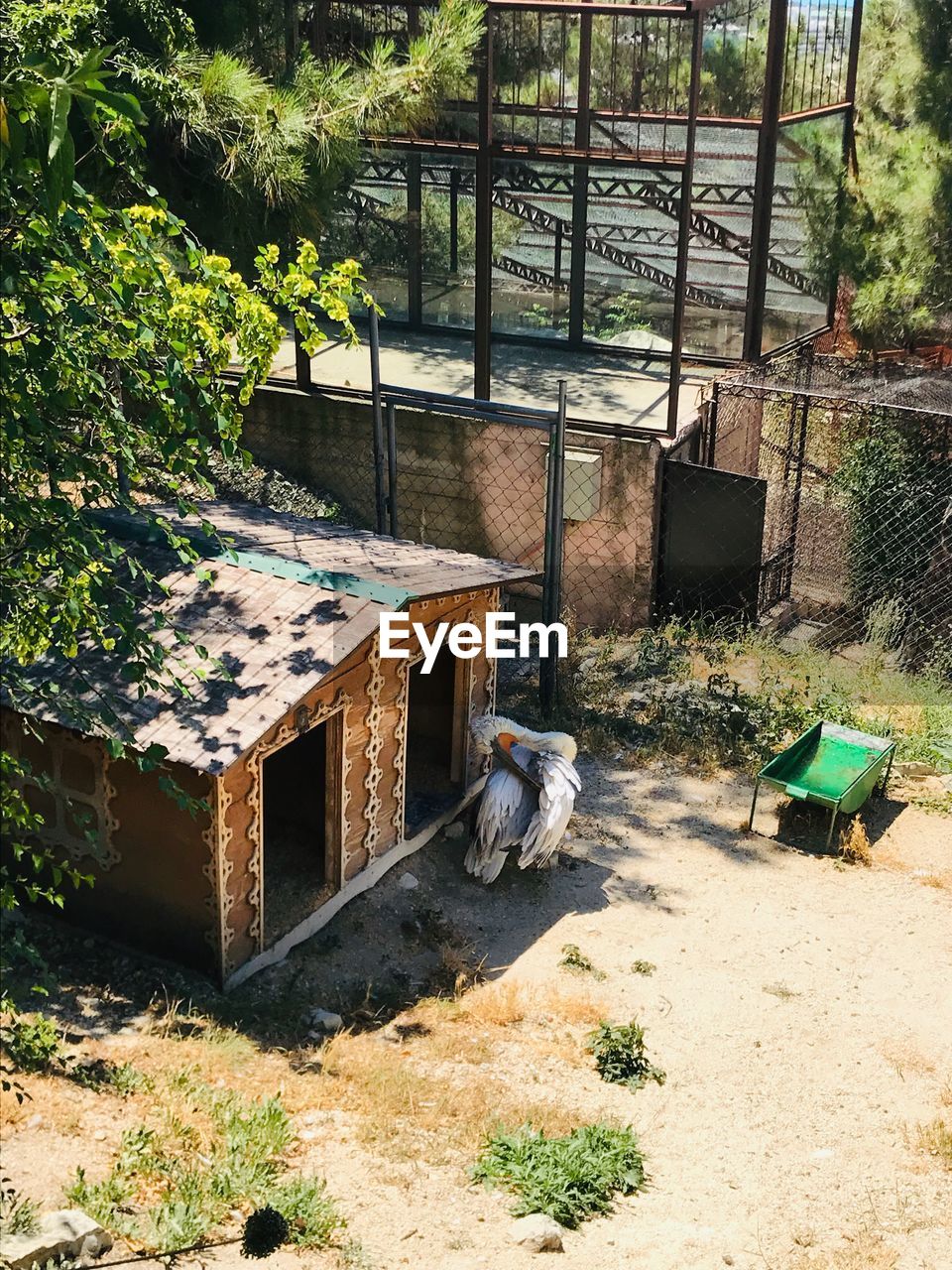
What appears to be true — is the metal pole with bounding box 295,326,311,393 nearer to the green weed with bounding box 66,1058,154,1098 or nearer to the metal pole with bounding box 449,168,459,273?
the metal pole with bounding box 449,168,459,273

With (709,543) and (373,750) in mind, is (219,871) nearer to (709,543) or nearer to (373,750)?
(373,750)

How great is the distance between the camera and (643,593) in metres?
12.7

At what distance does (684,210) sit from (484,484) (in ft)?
9.93

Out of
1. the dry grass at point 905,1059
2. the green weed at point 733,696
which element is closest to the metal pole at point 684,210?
the green weed at point 733,696

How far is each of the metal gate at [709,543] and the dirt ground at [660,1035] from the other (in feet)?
8.43

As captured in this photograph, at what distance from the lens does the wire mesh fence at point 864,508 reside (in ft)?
40.8

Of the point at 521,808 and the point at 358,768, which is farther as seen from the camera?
the point at 521,808

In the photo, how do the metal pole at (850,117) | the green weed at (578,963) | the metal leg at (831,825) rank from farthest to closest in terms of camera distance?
the metal pole at (850,117) < the metal leg at (831,825) < the green weed at (578,963)

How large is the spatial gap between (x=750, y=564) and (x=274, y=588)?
556 centimetres

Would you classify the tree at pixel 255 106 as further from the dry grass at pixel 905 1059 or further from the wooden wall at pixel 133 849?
the dry grass at pixel 905 1059

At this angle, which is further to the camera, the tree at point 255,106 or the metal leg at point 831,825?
the tree at point 255,106

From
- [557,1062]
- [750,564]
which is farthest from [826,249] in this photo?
[557,1062]

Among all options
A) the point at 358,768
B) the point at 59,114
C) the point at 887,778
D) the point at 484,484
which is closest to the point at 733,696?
the point at 887,778

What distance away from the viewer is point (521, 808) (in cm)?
899
